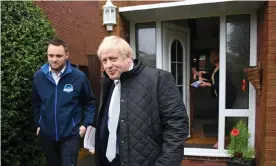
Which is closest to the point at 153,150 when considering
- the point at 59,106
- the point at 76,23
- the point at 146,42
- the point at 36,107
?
the point at 59,106

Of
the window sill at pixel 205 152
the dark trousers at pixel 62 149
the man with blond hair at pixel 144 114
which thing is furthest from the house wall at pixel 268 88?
the dark trousers at pixel 62 149

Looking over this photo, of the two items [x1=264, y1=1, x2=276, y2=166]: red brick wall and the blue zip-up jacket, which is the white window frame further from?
the blue zip-up jacket

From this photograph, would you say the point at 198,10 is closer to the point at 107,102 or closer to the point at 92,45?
the point at 107,102

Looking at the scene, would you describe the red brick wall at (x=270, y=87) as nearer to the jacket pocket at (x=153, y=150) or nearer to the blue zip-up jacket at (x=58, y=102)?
the jacket pocket at (x=153, y=150)

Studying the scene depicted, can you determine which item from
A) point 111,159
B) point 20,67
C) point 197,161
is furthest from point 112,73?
point 197,161

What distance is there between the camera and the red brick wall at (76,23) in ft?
20.0

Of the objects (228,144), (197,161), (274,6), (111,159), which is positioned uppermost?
(274,6)

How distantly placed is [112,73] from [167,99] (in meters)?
0.42

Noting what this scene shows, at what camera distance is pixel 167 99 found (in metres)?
1.83

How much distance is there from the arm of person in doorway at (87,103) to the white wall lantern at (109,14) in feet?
3.98

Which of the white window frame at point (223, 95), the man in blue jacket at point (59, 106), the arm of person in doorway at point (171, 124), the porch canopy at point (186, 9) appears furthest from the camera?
the white window frame at point (223, 95)

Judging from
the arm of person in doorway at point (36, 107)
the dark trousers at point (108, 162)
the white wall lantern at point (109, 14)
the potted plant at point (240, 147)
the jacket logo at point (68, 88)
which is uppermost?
the white wall lantern at point (109, 14)

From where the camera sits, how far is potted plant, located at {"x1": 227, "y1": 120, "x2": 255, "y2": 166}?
3705 millimetres

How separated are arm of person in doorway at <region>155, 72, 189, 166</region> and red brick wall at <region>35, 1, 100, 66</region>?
4.09 meters
